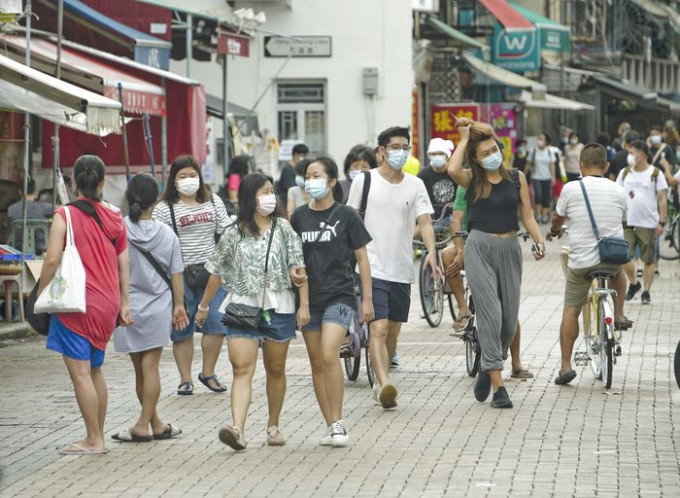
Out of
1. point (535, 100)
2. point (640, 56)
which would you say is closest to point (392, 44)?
point (535, 100)

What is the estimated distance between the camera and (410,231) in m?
11.5

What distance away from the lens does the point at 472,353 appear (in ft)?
41.3

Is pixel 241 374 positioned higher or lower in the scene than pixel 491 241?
lower

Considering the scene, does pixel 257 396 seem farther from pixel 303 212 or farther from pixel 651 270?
pixel 651 270

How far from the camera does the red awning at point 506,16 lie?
36625 mm

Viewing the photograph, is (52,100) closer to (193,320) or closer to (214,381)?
(193,320)

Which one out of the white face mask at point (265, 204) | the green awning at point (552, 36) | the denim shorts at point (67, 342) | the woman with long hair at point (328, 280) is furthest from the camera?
the green awning at point (552, 36)

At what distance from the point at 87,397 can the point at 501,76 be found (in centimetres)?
3022

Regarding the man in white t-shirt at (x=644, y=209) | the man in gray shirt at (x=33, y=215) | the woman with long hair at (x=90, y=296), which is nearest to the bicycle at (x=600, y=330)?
the woman with long hair at (x=90, y=296)

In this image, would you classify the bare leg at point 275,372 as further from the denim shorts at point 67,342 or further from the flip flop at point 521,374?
the flip flop at point 521,374

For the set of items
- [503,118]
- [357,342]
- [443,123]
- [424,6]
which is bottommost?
[357,342]

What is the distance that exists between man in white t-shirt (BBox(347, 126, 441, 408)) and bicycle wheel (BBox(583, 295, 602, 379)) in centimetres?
139

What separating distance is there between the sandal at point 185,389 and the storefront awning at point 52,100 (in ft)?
12.3

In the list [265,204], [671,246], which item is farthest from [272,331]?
[671,246]
